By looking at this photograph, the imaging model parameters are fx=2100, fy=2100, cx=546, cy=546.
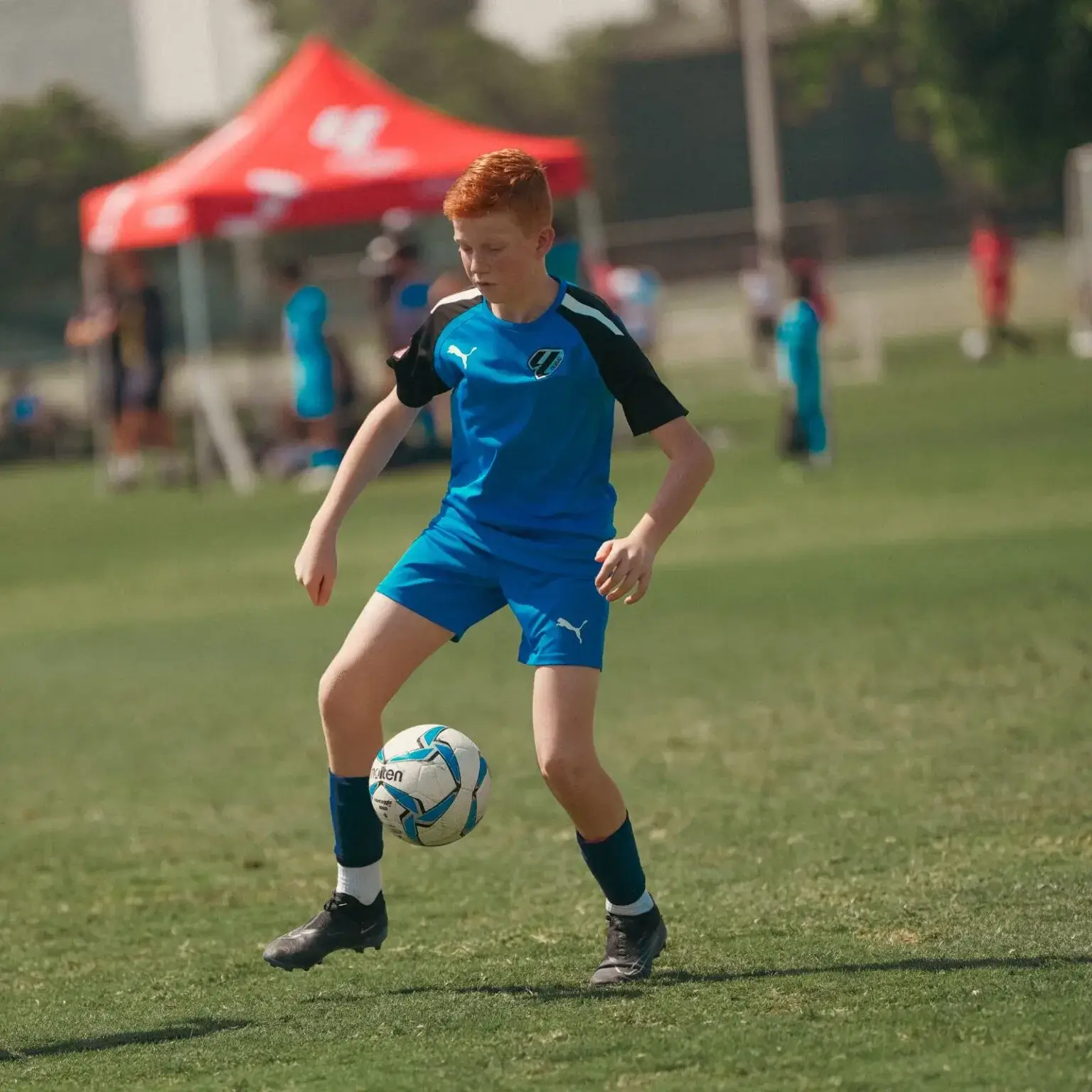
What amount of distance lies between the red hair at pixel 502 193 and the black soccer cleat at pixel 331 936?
5.28 ft

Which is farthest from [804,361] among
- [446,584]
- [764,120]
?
[764,120]

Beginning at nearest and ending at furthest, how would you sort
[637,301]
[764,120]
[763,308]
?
[637,301], [763,308], [764,120]

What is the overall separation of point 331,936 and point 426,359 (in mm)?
1346

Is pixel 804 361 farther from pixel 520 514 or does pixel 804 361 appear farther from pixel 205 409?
pixel 520 514

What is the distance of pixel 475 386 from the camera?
468 cm

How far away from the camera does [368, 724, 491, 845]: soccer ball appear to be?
478 cm

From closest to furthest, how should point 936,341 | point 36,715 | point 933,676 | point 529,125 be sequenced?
point 933,676 < point 36,715 < point 936,341 < point 529,125

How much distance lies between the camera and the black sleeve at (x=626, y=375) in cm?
461

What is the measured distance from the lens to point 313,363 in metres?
19.3

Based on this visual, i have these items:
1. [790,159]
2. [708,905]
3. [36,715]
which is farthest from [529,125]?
[708,905]

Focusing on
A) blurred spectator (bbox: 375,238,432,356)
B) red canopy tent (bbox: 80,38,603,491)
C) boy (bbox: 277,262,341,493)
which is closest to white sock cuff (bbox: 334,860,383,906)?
blurred spectator (bbox: 375,238,432,356)

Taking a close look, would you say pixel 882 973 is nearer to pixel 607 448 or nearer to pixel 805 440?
pixel 607 448

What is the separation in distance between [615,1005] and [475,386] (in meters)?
1.39

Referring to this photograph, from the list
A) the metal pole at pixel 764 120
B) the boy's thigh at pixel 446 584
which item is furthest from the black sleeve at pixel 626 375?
the metal pole at pixel 764 120
